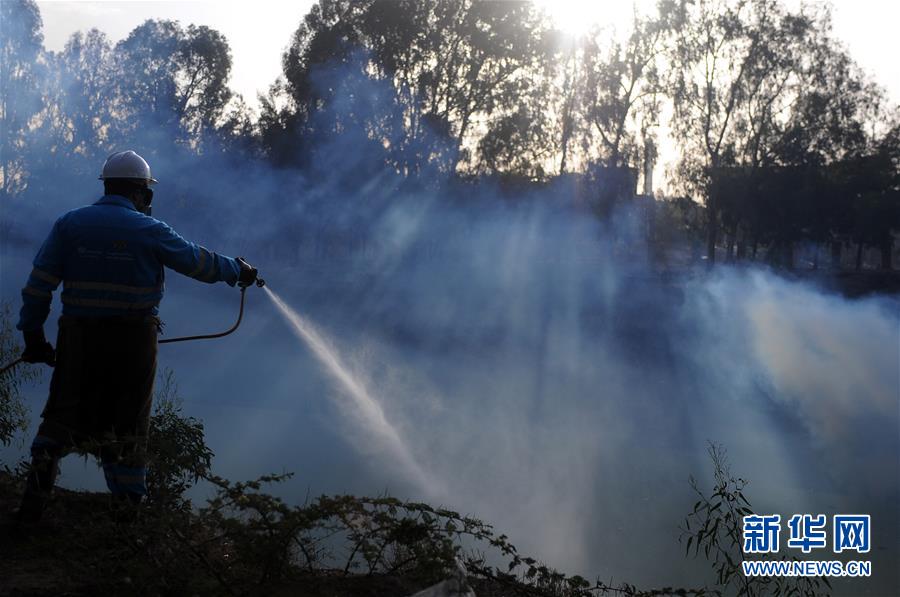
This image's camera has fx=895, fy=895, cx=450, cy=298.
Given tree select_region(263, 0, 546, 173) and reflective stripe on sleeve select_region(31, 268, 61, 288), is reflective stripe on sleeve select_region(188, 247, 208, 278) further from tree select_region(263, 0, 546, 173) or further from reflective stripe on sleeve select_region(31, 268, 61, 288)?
tree select_region(263, 0, 546, 173)

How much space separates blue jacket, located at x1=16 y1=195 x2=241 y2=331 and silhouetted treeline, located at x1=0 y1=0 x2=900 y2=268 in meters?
25.8

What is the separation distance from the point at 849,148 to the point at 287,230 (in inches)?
816

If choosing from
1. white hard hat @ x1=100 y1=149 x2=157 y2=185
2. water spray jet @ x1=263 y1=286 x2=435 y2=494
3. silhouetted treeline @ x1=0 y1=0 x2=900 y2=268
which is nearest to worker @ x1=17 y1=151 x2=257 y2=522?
white hard hat @ x1=100 y1=149 x2=157 y2=185

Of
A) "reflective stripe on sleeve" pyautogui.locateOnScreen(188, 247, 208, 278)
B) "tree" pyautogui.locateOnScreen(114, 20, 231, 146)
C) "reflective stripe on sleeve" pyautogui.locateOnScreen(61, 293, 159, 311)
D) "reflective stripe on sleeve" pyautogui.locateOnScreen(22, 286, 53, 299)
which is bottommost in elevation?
"reflective stripe on sleeve" pyautogui.locateOnScreen(61, 293, 159, 311)

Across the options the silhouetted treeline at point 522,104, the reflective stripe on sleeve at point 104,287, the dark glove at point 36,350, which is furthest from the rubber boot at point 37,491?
the silhouetted treeline at point 522,104

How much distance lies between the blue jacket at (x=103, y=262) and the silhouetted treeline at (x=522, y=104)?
25805mm

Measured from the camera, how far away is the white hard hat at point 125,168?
14.8 feet

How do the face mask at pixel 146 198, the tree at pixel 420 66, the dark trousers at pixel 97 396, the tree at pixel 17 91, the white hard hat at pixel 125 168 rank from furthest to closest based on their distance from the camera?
1. the tree at pixel 420 66
2. the tree at pixel 17 91
3. the face mask at pixel 146 198
4. the white hard hat at pixel 125 168
5. the dark trousers at pixel 97 396

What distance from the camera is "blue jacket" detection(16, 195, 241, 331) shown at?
4.29m

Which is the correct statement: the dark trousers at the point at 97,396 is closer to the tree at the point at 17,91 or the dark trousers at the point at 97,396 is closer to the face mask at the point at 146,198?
the face mask at the point at 146,198

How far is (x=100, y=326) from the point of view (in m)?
4.28

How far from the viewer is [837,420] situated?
16.6 m

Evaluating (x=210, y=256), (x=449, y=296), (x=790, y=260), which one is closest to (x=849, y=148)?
(x=790, y=260)

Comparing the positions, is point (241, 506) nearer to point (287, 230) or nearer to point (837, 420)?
point (837, 420)
